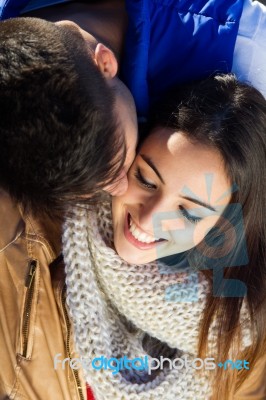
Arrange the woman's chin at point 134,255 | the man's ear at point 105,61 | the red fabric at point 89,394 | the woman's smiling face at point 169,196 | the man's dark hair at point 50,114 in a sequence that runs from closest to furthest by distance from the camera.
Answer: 1. the man's dark hair at point 50,114
2. the man's ear at point 105,61
3. the woman's smiling face at point 169,196
4. the woman's chin at point 134,255
5. the red fabric at point 89,394

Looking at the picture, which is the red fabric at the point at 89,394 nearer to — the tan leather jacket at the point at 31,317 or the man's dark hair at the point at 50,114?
the tan leather jacket at the point at 31,317

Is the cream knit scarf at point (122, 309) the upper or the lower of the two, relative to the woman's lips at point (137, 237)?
lower

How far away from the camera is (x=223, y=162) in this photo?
1438 millimetres

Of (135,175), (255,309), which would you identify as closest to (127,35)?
(135,175)

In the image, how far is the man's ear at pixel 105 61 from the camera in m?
1.25

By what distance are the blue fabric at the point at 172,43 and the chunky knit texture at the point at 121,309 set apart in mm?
393

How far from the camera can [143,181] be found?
146cm

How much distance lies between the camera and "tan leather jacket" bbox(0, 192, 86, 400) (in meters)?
1.48

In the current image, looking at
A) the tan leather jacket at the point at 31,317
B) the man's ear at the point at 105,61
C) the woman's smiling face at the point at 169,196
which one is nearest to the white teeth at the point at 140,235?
the woman's smiling face at the point at 169,196

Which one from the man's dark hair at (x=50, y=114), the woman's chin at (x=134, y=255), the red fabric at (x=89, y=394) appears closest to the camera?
the man's dark hair at (x=50, y=114)

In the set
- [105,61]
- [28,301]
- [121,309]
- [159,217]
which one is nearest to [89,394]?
[121,309]

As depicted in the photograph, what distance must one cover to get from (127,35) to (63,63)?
1.48 feet

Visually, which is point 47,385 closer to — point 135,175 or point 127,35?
point 135,175

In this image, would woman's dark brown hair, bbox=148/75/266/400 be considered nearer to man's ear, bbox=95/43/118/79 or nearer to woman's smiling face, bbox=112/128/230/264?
woman's smiling face, bbox=112/128/230/264
